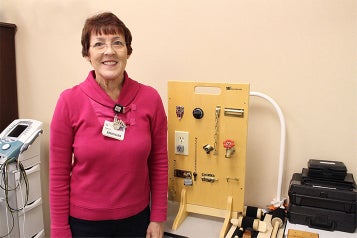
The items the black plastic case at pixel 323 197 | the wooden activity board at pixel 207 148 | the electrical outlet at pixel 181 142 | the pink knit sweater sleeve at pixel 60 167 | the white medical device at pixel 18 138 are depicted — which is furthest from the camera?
the white medical device at pixel 18 138

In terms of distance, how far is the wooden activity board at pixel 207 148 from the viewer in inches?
60.3

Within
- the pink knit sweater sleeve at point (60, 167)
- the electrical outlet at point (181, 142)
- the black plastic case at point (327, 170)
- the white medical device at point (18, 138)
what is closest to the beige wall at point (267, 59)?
the black plastic case at point (327, 170)

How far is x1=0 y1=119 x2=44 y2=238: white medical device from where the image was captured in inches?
78.4

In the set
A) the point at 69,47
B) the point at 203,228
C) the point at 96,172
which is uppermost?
the point at 69,47

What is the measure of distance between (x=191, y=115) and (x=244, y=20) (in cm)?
58

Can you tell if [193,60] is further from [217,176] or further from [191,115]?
[217,176]

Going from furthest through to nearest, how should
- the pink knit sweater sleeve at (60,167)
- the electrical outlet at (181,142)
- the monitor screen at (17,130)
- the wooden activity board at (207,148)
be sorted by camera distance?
the monitor screen at (17,130)
the electrical outlet at (181,142)
the wooden activity board at (207,148)
the pink knit sweater sleeve at (60,167)

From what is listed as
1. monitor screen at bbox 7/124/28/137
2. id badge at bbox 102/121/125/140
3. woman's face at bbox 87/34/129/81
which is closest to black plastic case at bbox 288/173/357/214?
id badge at bbox 102/121/125/140

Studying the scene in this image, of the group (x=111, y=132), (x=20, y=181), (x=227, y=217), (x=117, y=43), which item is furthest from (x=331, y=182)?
(x=20, y=181)

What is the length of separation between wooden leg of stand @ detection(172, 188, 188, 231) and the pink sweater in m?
0.28

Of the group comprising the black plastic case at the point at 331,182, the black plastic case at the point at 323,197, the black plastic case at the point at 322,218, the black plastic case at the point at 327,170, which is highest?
the black plastic case at the point at 327,170

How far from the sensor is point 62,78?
2322mm

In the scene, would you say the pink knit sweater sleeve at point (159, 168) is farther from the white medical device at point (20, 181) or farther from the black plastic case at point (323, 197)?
the white medical device at point (20, 181)

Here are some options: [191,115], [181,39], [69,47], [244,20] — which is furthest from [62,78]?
[244,20]
